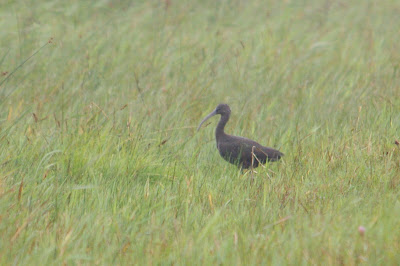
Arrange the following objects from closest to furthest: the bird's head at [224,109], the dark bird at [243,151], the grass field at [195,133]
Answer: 1. the grass field at [195,133]
2. the dark bird at [243,151]
3. the bird's head at [224,109]

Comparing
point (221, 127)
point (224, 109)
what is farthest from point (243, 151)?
point (224, 109)

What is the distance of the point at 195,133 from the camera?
19.2 ft

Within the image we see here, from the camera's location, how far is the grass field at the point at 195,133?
11.2ft

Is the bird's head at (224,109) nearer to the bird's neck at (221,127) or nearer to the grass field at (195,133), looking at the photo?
the bird's neck at (221,127)

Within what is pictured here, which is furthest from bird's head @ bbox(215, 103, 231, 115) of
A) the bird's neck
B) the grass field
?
the grass field

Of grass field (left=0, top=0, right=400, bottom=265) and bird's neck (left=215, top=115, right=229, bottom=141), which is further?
bird's neck (left=215, top=115, right=229, bottom=141)

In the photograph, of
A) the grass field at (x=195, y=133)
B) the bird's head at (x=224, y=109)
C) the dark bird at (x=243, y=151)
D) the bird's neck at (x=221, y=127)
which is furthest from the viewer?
the bird's head at (x=224, y=109)

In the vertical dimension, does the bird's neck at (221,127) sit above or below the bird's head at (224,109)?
below

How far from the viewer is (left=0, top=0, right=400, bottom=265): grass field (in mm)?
3428

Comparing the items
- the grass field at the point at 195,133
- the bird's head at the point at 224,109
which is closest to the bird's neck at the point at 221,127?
the bird's head at the point at 224,109

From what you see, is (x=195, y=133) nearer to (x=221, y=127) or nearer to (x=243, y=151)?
(x=221, y=127)

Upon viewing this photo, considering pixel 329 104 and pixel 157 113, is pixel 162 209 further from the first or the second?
pixel 329 104

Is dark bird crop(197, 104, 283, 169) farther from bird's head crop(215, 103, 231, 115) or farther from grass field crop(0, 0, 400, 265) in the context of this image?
bird's head crop(215, 103, 231, 115)

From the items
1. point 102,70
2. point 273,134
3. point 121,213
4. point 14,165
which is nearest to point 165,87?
point 102,70
